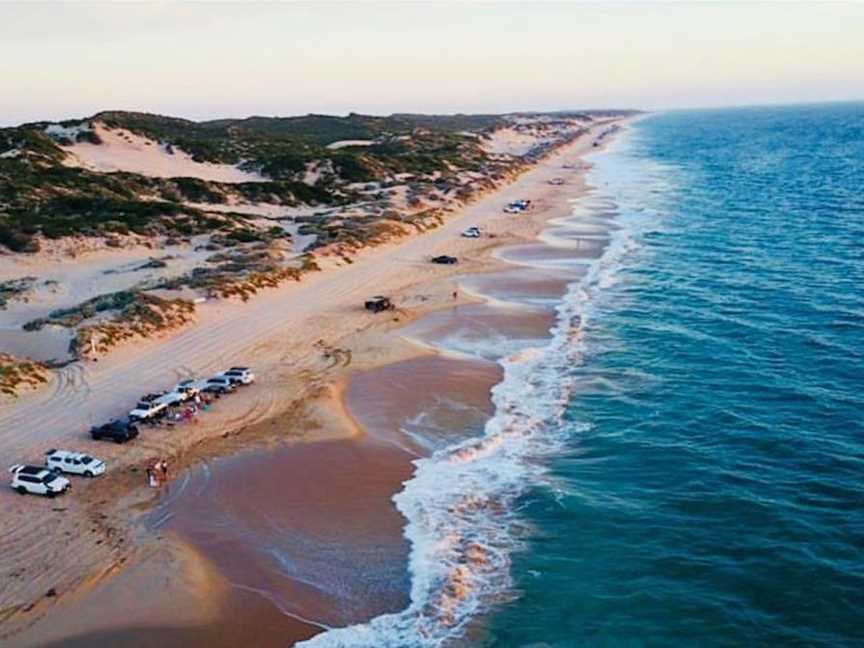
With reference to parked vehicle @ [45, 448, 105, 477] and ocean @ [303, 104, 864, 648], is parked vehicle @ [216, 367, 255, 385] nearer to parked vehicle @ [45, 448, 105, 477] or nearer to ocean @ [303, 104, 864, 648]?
parked vehicle @ [45, 448, 105, 477]

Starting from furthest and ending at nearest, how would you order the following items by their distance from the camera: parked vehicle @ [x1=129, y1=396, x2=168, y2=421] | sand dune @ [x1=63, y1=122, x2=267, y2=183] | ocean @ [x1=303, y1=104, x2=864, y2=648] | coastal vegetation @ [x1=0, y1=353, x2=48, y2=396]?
1. sand dune @ [x1=63, y1=122, x2=267, y2=183]
2. coastal vegetation @ [x1=0, y1=353, x2=48, y2=396]
3. parked vehicle @ [x1=129, y1=396, x2=168, y2=421]
4. ocean @ [x1=303, y1=104, x2=864, y2=648]

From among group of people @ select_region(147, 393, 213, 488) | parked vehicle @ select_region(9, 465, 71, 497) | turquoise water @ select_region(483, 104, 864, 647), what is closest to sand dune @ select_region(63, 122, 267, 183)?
turquoise water @ select_region(483, 104, 864, 647)

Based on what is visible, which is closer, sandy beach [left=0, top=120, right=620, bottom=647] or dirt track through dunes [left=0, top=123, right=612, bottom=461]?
sandy beach [left=0, top=120, right=620, bottom=647]

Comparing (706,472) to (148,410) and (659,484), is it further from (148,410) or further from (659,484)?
(148,410)

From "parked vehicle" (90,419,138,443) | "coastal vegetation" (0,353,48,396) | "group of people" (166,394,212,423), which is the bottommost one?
"group of people" (166,394,212,423)

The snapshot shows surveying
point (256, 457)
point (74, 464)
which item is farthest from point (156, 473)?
point (256, 457)

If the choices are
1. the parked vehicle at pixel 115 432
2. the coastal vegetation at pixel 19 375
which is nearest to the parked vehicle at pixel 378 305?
the coastal vegetation at pixel 19 375
